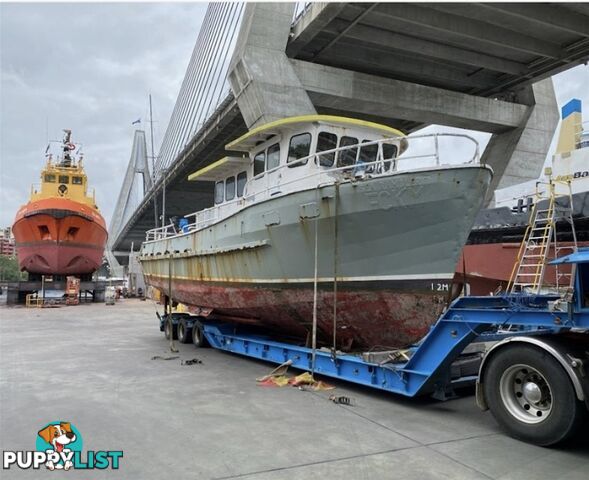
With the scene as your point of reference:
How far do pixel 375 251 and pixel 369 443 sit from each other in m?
2.83

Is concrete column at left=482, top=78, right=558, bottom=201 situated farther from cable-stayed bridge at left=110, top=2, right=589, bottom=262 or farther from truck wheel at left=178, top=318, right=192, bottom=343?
truck wheel at left=178, top=318, right=192, bottom=343

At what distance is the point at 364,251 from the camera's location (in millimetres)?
6742

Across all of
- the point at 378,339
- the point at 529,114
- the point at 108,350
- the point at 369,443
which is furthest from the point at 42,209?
the point at 529,114

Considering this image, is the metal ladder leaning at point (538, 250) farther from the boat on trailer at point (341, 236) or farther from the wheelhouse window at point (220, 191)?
the wheelhouse window at point (220, 191)

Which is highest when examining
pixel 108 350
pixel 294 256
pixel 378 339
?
pixel 294 256

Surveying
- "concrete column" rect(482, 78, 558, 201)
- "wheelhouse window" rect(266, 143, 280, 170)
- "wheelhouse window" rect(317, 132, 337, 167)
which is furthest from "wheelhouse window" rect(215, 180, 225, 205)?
"concrete column" rect(482, 78, 558, 201)

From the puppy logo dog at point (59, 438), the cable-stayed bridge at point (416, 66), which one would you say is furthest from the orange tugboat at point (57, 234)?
the puppy logo dog at point (59, 438)

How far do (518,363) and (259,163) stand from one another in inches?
243

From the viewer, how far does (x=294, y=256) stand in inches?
295

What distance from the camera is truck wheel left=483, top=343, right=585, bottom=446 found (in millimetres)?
4219

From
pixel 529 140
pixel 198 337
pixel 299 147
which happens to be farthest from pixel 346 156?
pixel 529 140

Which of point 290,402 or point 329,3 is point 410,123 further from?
point 290,402

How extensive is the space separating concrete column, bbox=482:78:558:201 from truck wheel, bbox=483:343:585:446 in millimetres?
21023

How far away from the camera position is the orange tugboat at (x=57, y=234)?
23.5 metres
